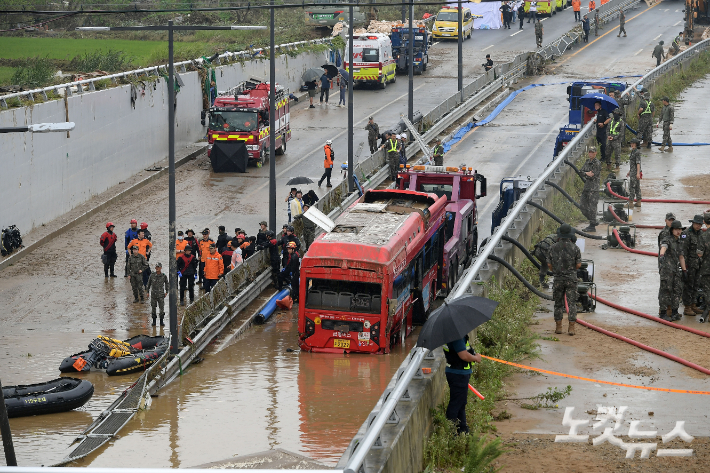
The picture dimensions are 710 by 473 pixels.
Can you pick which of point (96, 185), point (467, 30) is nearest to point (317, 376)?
point (96, 185)

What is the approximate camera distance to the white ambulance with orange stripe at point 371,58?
184ft

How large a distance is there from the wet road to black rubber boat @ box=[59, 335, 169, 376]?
364 millimetres

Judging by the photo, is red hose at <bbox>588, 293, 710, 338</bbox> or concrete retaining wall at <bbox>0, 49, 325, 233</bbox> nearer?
red hose at <bbox>588, 293, 710, 338</bbox>

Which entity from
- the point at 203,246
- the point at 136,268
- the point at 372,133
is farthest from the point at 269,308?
the point at 372,133

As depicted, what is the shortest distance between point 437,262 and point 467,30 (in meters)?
50.0

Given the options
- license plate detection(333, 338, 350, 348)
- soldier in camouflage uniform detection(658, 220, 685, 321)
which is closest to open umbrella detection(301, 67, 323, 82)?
license plate detection(333, 338, 350, 348)

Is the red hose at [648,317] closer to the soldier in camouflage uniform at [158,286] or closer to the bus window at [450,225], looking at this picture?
the bus window at [450,225]

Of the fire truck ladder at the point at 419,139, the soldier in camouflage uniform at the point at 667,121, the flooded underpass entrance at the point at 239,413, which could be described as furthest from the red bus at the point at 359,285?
the fire truck ladder at the point at 419,139

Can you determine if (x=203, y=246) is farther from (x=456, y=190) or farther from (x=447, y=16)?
(x=447, y=16)

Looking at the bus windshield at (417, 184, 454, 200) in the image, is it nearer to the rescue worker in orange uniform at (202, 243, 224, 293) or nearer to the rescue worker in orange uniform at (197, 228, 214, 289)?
the rescue worker in orange uniform at (202, 243, 224, 293)

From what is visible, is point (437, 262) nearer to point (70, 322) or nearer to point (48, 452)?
point (70, 322)

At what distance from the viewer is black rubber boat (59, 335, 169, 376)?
21500mm

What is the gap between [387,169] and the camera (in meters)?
39.3

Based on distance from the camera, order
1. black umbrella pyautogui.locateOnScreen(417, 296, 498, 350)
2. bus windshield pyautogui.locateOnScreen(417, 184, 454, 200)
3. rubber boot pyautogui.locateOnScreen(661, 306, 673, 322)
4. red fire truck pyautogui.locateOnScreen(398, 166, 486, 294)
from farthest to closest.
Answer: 1. bus windshield pyautogui.locateOnScreen(417, 184, 454, 200)
2. red fire truck pyautogui.locateOnScreen(398, 166, 486, 294)
3. rubber boot pyautogui.locateOnScreen(661, 306, 673, 322)
4. black umbrella pyautogui.locateOnScreen(417, 296, 498, 350)
